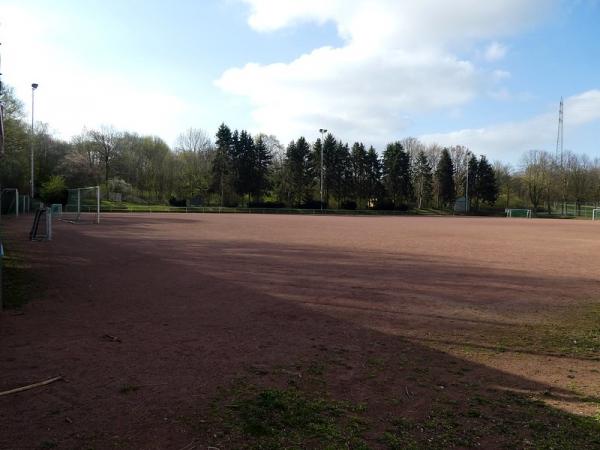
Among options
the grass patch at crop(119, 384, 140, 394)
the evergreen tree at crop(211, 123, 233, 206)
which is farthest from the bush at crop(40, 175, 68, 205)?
the grass patch at crop(119, 384, 140, 394)

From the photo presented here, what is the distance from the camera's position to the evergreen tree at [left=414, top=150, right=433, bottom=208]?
98.2 m

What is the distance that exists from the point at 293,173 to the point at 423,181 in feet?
99.4

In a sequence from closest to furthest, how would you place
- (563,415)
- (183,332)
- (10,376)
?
1. (563,415)
2. (10,376)
3. (183,332)

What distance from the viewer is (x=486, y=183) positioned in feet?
329

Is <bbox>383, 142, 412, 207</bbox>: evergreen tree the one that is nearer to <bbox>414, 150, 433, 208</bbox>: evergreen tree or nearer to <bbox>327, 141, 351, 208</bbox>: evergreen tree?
<bbox>414, 150, 433, 208</bbox>: evergreen tree

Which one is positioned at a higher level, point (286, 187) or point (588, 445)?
point (286, 187)

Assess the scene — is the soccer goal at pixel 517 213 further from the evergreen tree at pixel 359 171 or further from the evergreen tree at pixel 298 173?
the evergreen tree at pixel 298 173

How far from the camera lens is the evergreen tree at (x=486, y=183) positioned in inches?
3949

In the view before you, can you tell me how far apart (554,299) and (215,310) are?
7.21 metres

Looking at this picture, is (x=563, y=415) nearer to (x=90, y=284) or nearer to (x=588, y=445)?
(x=588, y=445)

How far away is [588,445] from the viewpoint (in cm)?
361

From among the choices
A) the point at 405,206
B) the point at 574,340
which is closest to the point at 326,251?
the point at 574,340

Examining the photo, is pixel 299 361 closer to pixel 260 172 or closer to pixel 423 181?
pixel 260 172

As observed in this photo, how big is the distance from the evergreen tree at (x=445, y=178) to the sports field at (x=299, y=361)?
89.4 meters
